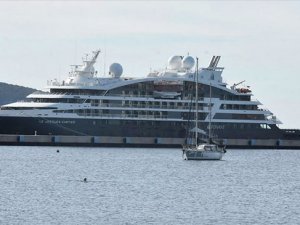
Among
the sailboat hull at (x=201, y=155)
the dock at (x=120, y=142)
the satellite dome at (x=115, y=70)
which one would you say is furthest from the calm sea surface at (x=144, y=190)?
the satellite dome at (x=115, y=70)

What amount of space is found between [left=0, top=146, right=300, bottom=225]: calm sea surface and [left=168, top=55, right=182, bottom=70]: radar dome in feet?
85.7

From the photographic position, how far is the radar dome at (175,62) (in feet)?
474

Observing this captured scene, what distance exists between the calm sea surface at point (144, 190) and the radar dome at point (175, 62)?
85.7 feet

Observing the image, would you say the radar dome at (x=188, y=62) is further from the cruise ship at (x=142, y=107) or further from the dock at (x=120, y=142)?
the dock at (x=120, y=142)

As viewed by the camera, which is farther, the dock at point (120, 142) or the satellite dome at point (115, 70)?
the satellite dome at point (115, 70)

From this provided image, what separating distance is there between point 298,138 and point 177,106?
51.4ft

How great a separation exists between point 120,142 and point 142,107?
17.9 feet

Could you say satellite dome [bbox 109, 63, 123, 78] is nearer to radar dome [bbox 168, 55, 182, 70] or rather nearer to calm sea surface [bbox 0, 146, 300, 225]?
radar dome [bbox 168, 55, 182, 70]

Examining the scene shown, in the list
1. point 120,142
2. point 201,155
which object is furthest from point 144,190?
point 120,142

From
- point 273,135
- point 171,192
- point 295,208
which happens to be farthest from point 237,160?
point 295,208

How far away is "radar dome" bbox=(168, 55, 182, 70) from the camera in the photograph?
474ft

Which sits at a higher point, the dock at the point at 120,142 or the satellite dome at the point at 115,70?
the satellite dome at the point at 115,70

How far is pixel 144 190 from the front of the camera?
77750 mm

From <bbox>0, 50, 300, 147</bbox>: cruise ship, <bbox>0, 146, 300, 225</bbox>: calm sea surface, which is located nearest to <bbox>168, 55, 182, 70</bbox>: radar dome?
<bbox>0, 50, 300, 147</bbox>: cruise ship
